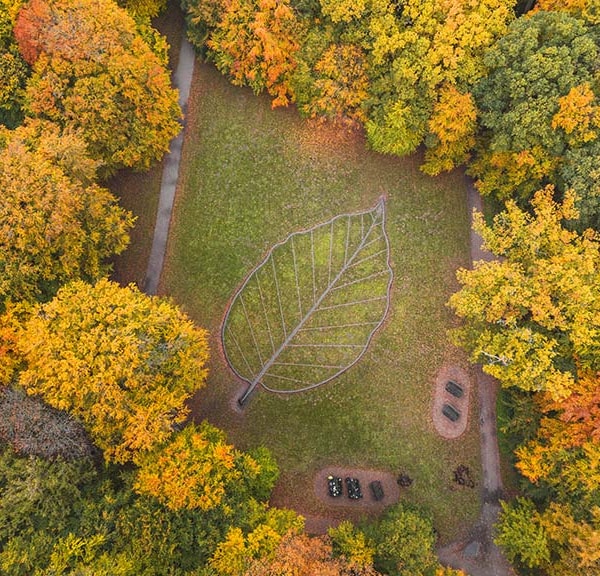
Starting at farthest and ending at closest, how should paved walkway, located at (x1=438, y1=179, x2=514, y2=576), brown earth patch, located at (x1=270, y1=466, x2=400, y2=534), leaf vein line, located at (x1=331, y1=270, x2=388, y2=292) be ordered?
leaf vein line, located at (x1=331, y1=270, x2=388, y2=292)
brown earth patch, located at (x1=270, y1=466, x2=400, y2=534)
paved walkway, located at (x1=438, y1=179, x2=514, y2=576)

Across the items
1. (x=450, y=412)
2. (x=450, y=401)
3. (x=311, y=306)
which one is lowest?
(x=450, y=412)

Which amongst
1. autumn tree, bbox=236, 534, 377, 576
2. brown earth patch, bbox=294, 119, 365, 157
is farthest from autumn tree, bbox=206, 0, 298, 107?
autumn tree, bbox=236, 534, 377, 576

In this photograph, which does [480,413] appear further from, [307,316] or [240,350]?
[240,350]

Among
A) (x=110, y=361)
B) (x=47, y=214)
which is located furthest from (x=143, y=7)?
(x=110, y=361)

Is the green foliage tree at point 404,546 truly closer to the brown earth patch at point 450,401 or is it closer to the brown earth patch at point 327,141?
the brown earth patch at point 450,401

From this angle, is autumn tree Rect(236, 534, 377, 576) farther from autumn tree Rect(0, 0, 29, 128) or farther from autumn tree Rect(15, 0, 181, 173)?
autumn tree Rect(0, 0, 29, 128)

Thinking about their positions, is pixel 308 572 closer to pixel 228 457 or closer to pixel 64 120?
A: pixel 228 457
